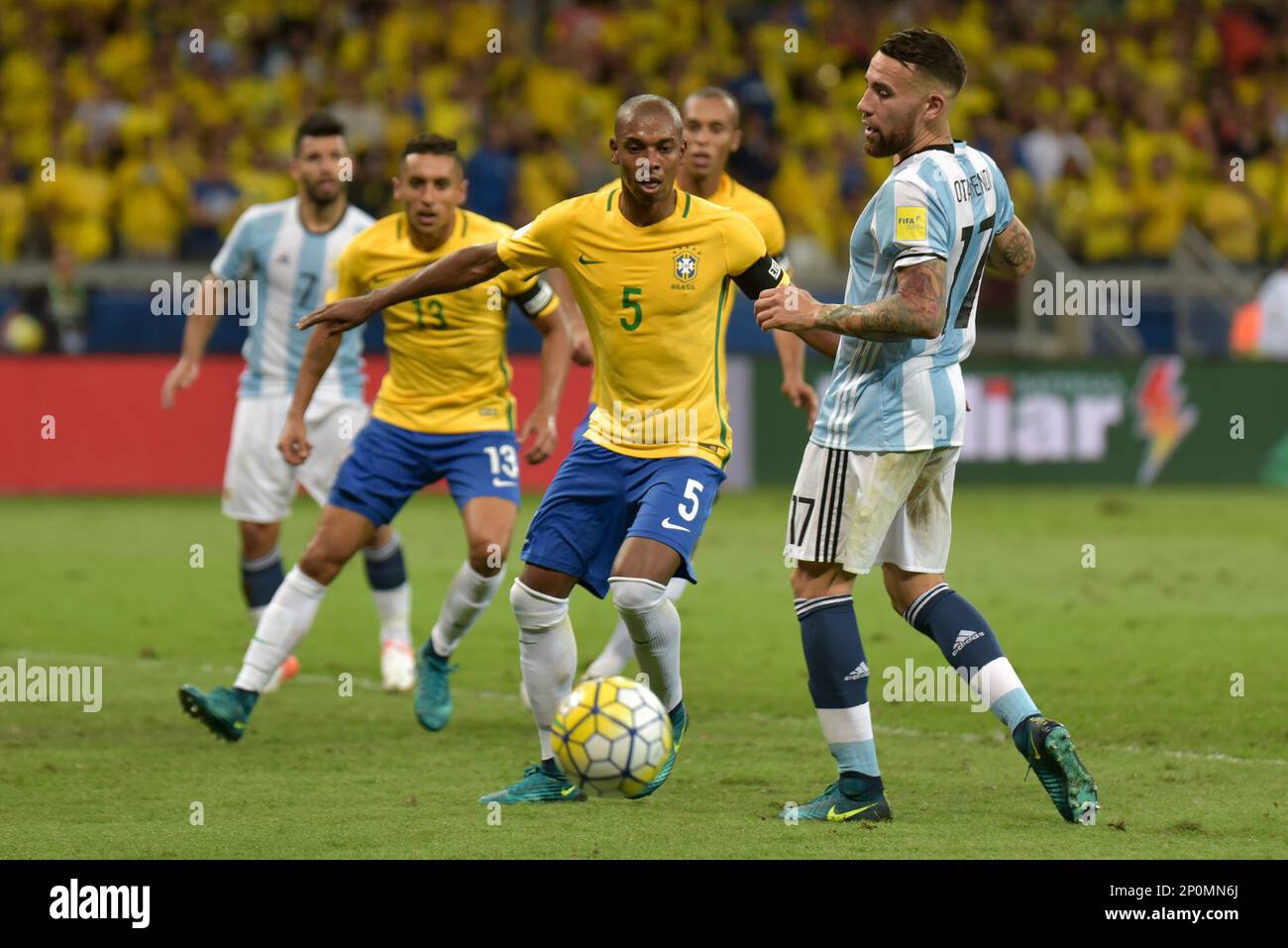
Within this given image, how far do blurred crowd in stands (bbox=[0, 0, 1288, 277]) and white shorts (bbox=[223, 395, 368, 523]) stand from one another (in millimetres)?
8716

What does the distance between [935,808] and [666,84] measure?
16.9m

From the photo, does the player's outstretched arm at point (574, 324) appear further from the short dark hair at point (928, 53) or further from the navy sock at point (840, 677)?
the short dark hair at point (928, 53)

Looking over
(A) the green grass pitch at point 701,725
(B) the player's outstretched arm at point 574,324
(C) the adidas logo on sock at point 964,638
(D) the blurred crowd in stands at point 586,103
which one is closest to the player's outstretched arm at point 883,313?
(C) the adidas logo on sock at point 964,638

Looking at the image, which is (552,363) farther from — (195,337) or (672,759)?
(672,759)

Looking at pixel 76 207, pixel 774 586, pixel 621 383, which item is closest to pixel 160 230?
pixel 76 207

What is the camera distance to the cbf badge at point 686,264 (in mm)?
6602

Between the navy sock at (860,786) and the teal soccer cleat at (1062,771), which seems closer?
the teal soccer cleat at (1062,771)

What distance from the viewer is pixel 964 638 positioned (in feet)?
20.3

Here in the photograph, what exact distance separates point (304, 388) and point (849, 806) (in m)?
3.04

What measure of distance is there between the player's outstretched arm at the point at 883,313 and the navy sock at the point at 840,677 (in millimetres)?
917

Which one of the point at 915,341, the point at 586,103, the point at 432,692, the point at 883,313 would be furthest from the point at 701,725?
the point at 586,103

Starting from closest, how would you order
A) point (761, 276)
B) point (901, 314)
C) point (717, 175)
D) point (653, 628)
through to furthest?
point (901, 314) → point (653, 628) → point (761, 276) → point (717, 175)

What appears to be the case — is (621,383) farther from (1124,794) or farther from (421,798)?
(1124,794)

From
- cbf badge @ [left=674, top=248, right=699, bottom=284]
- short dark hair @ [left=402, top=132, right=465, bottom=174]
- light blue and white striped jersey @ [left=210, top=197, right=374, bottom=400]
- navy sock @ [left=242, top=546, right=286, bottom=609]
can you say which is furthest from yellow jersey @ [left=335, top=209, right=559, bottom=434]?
cbf badge @ [left=674, top=248, right=699, bottom=284]
